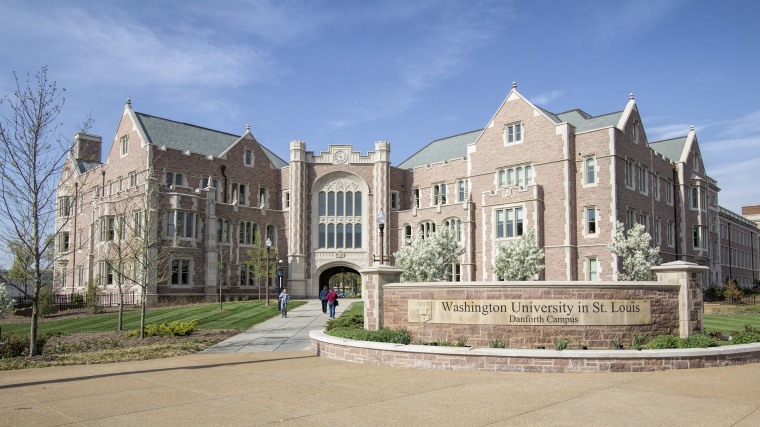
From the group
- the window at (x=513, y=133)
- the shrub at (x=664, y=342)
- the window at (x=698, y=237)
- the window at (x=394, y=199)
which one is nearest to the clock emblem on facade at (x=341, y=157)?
the window at (x=394, y=199)

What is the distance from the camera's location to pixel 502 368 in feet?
43.4

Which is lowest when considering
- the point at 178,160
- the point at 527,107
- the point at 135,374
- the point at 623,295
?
the point at 135,374

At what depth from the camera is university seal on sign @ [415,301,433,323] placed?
16.2 m

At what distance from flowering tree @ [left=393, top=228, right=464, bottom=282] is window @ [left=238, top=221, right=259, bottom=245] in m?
13.3

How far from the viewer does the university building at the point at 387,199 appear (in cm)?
3966

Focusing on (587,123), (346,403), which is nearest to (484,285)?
(346,403)

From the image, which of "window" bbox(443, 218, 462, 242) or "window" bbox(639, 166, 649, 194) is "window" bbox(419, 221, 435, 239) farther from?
"window" bbox(639, 166, 649, 194)

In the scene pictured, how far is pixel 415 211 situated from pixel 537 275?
13212 mm

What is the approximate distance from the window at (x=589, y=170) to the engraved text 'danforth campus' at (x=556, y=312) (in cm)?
2559

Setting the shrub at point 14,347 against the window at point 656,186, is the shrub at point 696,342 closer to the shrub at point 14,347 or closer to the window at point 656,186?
the shrub at point 14,347

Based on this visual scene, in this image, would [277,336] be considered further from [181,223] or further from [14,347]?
[181,223]

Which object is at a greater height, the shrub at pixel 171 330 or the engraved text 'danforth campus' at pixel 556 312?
the engraved text 'danforth campus' at pixel 556 312

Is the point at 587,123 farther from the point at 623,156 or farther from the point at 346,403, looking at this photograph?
the point at 346,403

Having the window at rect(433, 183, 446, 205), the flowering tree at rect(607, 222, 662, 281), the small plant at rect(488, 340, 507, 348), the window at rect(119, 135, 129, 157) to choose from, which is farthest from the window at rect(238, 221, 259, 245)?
the small plant at rect(488, 340, 507, 348)
